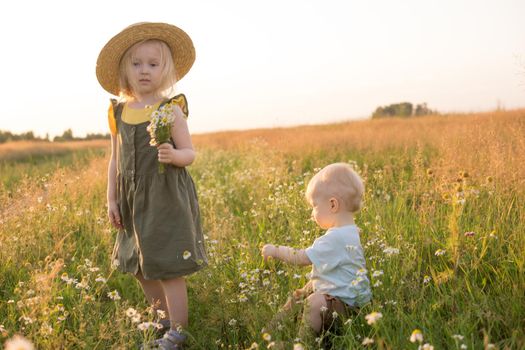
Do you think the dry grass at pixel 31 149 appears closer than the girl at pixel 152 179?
No

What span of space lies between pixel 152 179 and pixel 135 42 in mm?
926

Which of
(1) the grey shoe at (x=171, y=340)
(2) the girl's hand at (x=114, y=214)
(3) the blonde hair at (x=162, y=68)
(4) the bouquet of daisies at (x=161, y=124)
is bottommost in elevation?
(1) the grey shoe at (x=171, y=340)

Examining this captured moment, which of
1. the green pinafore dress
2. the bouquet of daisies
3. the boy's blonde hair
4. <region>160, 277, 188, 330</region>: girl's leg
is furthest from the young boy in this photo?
the bouquet of daisies

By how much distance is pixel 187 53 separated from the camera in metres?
3.89

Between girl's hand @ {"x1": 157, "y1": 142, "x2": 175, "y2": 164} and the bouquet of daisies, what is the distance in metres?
0.03

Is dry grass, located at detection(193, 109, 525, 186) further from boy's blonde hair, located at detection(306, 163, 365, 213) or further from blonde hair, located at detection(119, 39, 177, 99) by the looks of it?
blonde hair, located at detection(119, 39, 177, 99)

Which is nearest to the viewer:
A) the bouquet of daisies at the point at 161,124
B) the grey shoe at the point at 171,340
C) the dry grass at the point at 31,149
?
the bouquet of daisies at the point at 161,124

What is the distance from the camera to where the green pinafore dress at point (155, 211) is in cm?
348

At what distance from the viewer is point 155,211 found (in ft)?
11.4

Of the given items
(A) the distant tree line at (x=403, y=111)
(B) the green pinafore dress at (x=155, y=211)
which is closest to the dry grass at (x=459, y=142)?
(A) the distant tree line at (x=403, y=111)

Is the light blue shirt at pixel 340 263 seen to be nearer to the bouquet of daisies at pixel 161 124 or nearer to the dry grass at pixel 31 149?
the bouquet of daisies at pixel 161 124

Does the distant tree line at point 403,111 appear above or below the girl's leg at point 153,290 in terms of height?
above

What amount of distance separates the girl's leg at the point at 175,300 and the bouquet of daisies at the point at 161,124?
3.04 ft

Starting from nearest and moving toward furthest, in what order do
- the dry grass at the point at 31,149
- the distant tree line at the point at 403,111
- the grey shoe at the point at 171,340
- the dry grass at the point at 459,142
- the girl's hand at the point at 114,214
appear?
the grey shoe at the point at 171,340 < the girl's hand at the point at 114,214 < the dry grass at the point at 459,142 < the dry grass at the point at 31,149 < the distant tree line at the point at 403,111
